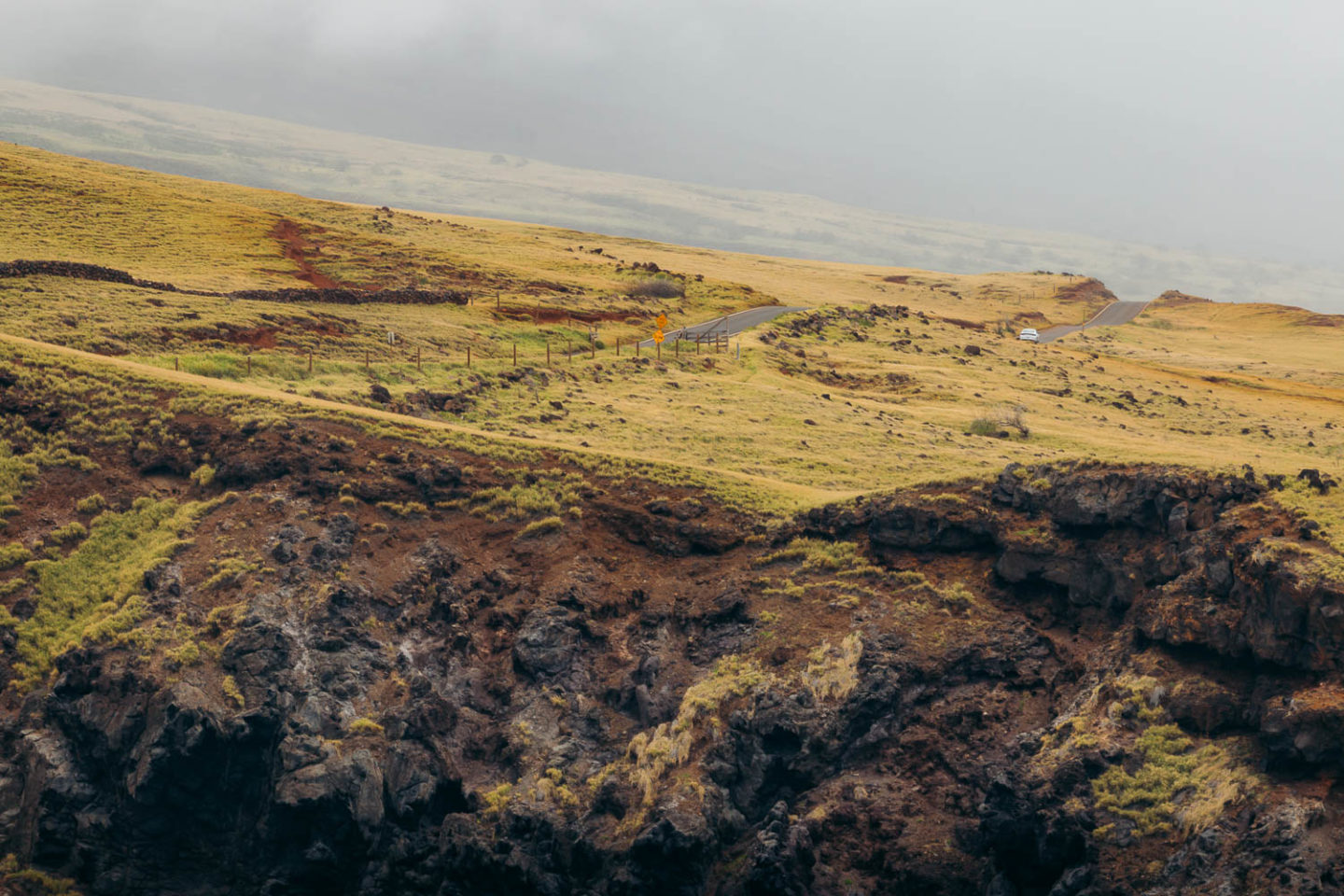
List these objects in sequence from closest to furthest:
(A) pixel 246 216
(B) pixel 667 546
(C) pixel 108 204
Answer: (B) pixel 667 546
(C) pixel 108 204
(A) pixel 246 216

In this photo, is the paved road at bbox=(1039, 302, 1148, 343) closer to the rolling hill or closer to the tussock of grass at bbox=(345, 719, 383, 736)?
the rolling hill

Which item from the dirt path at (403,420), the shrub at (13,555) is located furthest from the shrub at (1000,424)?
the shrub at (13,555)

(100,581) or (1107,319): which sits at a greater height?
(1107,319)

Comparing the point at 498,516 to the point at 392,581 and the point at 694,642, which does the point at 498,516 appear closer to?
the point at 392,581

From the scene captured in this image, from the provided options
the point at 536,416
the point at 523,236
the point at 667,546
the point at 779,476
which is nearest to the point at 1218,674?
the point at 667,546

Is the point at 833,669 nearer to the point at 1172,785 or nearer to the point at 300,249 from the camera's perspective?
the point at 1172,785

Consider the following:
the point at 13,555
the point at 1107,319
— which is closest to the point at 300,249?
the point at 13,555
